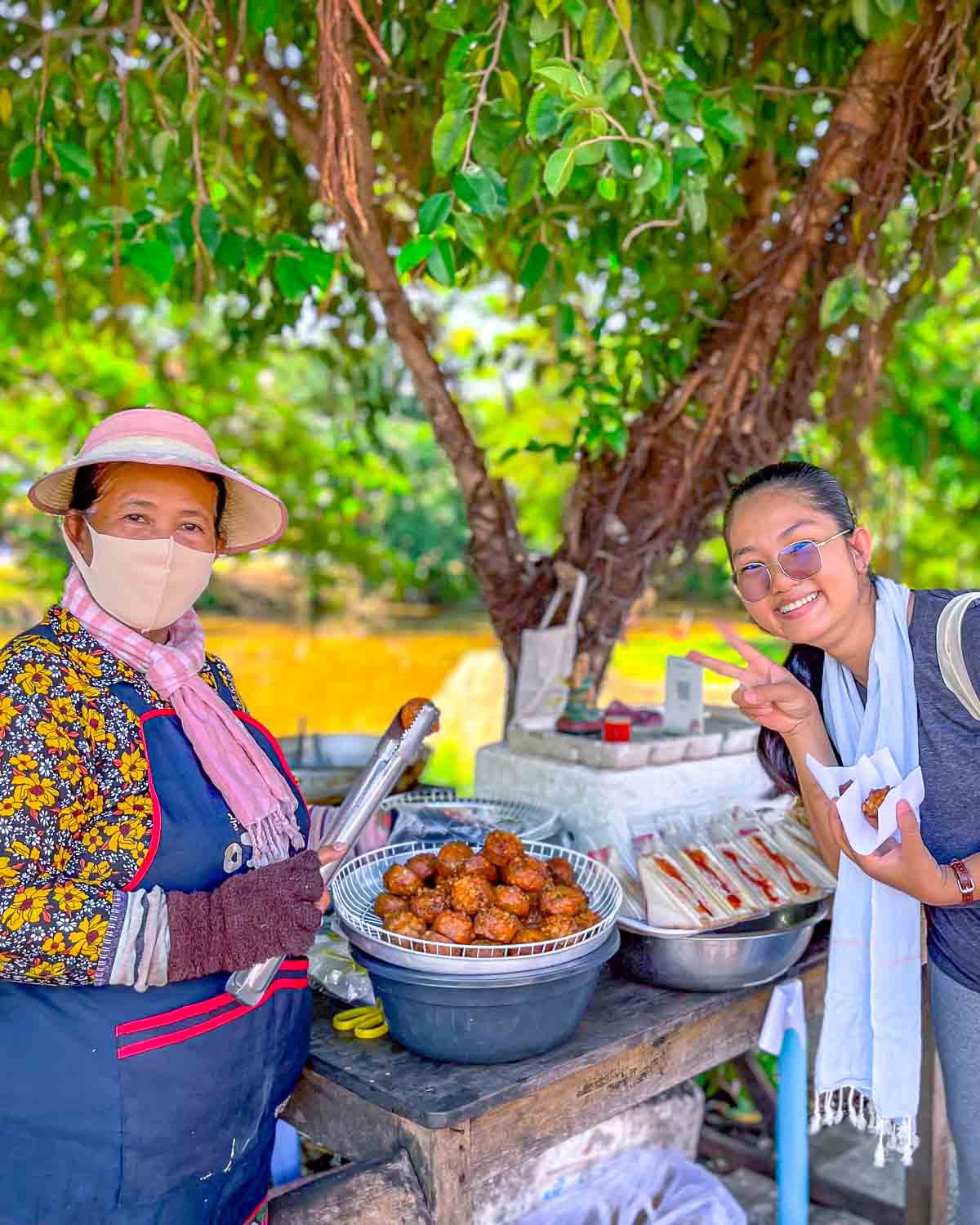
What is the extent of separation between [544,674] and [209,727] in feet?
4.43

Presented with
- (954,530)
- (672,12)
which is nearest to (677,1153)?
(672,12)

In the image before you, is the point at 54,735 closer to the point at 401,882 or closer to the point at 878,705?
the point at 401,882

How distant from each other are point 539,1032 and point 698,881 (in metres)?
0.55

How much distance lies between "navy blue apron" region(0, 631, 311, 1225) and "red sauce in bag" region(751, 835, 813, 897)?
3.76 feet

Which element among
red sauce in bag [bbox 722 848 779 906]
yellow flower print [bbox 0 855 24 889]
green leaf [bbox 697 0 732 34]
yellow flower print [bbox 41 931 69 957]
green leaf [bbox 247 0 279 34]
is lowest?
red sauce in bag [bbox 722 848 779 906]

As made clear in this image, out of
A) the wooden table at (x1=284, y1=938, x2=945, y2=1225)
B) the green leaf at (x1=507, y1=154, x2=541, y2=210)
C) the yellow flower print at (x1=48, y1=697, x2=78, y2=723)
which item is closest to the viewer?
the yellow flower print at (x1=48, y1=697, x2=78, y2=723)

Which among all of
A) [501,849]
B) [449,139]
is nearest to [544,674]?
[501,849]

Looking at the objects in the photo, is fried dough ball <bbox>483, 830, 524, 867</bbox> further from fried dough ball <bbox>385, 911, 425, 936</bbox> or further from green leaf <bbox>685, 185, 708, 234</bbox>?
green leaf <bbox>685, 185, 708, 234</bbox>

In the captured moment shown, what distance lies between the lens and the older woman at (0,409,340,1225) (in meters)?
1.40

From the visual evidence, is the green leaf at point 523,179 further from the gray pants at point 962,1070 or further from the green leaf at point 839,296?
the gray pants at point 962,1070

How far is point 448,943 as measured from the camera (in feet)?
5.51

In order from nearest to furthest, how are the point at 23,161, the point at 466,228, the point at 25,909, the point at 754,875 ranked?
the point at 25,909 < the point at 466,228 < the point at 754,875 < the point at 23,161

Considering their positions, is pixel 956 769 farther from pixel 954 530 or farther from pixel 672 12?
pixel 954 530

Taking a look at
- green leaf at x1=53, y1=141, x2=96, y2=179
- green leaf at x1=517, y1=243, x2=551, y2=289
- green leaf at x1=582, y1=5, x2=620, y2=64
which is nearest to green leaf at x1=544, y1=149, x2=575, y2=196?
green leaf at x1=582, y1=5, x2=620, y2=64
